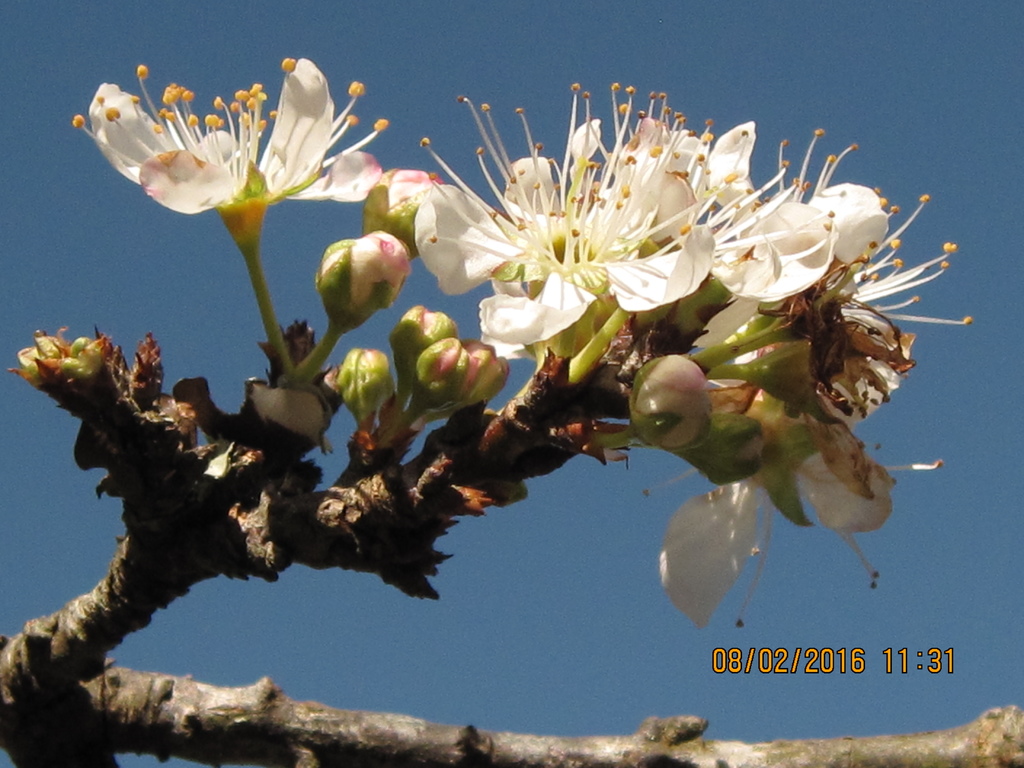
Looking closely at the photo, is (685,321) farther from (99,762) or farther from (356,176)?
(99,762)

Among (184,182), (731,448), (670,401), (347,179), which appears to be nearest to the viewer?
(670,401)

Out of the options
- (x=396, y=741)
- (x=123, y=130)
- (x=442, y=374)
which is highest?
(x=123, y=130)

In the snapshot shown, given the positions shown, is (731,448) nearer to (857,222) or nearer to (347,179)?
(857,222)

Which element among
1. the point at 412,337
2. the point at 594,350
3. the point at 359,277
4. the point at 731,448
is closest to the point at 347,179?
the point at 359,277

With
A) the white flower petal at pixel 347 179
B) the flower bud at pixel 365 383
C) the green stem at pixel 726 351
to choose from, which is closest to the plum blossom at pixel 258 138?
the white flower petal at pixel 347 179

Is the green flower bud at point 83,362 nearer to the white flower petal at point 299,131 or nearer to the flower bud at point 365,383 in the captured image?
the flower bud at point 365,383

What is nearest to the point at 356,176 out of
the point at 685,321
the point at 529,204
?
the point at 529,204

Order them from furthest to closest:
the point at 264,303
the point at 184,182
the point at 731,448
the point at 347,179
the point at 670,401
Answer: the point at 347,179, the point at 264,303, the point at 184,182, the point at 731,448, the point at 670,401
